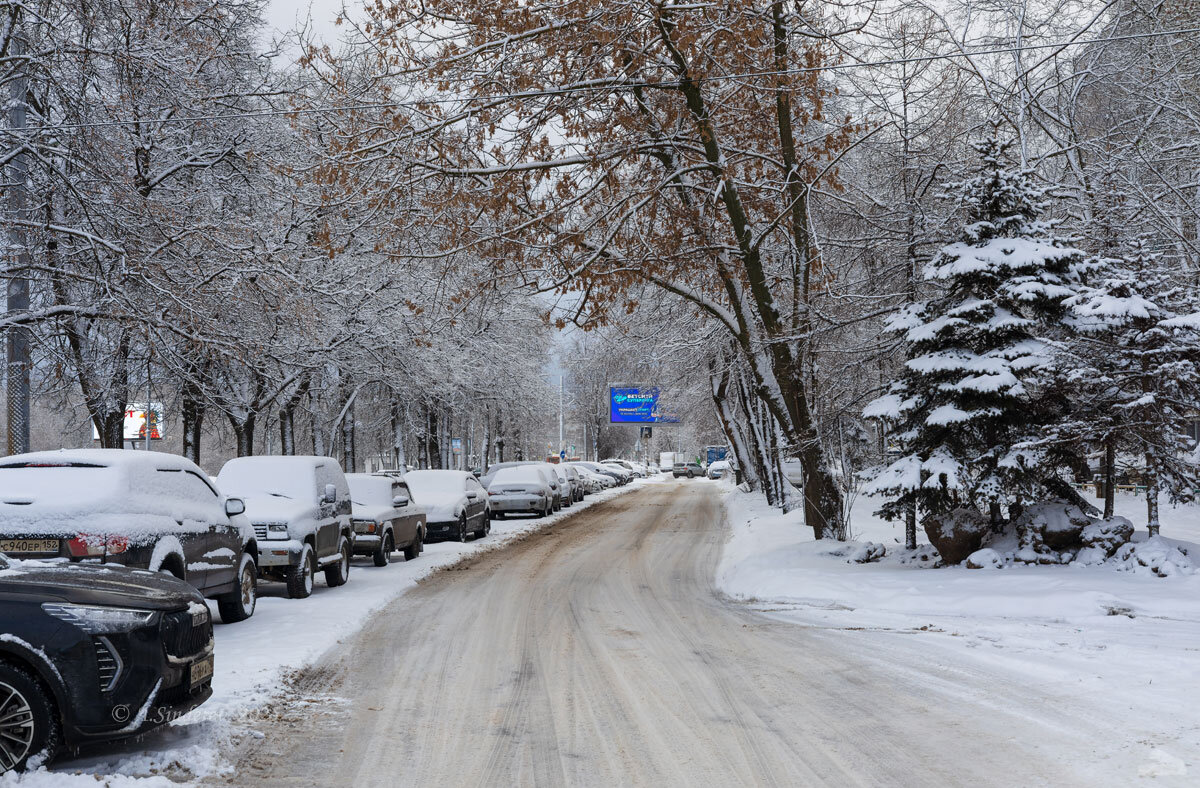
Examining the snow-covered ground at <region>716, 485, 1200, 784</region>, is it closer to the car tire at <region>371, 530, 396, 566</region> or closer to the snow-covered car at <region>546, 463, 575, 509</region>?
the car tire at <region>371, 530, 396, 566</region>

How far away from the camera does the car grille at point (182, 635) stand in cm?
624

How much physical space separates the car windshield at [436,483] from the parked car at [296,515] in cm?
828

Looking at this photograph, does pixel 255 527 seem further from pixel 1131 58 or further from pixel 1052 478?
pixel 1131 58

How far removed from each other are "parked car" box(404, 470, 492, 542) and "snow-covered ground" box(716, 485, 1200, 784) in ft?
27.6

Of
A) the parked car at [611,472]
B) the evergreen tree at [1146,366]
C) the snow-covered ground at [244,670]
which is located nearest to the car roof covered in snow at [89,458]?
the snow-covered ground at [244,670]

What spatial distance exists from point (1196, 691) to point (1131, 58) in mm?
14279

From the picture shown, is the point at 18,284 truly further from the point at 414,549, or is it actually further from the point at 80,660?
the point at 80,660

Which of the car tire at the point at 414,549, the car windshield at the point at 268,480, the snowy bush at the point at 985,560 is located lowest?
the car tire at the point at 414,549

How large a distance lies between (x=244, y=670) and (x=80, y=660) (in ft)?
10.0

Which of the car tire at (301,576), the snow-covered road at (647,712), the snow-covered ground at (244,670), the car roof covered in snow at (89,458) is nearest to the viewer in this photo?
the snow-covered ground at (244,670)

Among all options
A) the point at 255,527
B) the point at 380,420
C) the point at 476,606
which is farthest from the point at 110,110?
the point at 380,420

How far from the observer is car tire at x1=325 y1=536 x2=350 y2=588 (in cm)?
1547

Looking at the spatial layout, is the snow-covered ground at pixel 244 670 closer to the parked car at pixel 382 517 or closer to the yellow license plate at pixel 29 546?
the parked car at pixel 382 517

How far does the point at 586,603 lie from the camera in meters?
13.6
